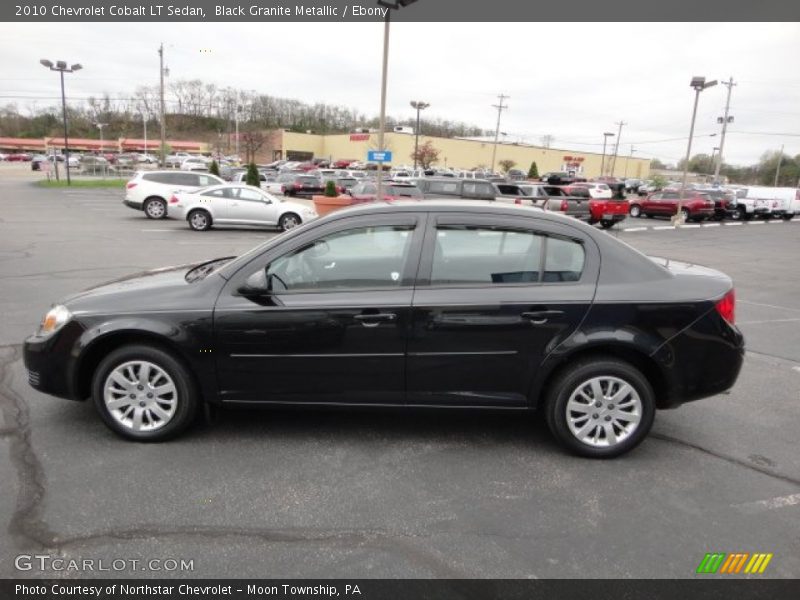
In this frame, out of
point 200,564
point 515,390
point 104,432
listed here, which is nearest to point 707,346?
point 515,390

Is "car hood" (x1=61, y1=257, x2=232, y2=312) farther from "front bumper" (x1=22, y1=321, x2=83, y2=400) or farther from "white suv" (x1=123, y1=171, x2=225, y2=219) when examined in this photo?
"white suv" (x1=123, y1=171, x2=225, y2=219)

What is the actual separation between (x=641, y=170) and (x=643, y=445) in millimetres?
129359

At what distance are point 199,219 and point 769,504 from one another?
55.2 feet

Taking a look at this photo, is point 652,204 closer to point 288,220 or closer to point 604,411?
point 288,220

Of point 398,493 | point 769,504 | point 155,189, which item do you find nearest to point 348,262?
point 398,493

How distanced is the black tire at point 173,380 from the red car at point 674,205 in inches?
1106

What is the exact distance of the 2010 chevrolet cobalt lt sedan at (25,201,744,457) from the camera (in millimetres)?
3641

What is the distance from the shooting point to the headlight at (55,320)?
377cm

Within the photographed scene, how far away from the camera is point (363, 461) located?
3.67m
